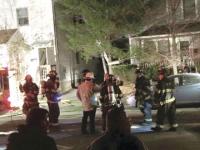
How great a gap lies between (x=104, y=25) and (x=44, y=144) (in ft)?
81.4

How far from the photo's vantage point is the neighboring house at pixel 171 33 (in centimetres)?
3014

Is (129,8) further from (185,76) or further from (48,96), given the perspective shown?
(48,96)

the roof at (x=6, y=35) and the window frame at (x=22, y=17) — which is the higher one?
the window frame at (x=22, y=17)

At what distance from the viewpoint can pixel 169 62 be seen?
2947 centimetres

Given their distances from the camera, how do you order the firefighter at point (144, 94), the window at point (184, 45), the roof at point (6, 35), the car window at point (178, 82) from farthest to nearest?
1. the window at point (184, 45)
2. the roof at point (6, 35)
3. the car window at point (178, 82)
4. the firefighter at point (144, 94)

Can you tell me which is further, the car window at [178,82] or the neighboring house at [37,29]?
the neighboring house at [37,29]

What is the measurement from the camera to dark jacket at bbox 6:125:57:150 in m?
5.45

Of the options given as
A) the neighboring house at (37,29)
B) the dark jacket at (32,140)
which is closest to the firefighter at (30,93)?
the dark jacket at (32,140)

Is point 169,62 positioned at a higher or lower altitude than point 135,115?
higher

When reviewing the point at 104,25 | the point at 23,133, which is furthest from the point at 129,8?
the point at 23,133

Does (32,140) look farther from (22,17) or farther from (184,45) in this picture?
(22,17)

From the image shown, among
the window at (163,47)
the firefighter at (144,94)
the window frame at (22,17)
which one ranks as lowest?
the firefighter at (144,94)

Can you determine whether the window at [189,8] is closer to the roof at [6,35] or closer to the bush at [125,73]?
the bush at [125,73]

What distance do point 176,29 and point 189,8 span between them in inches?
170
